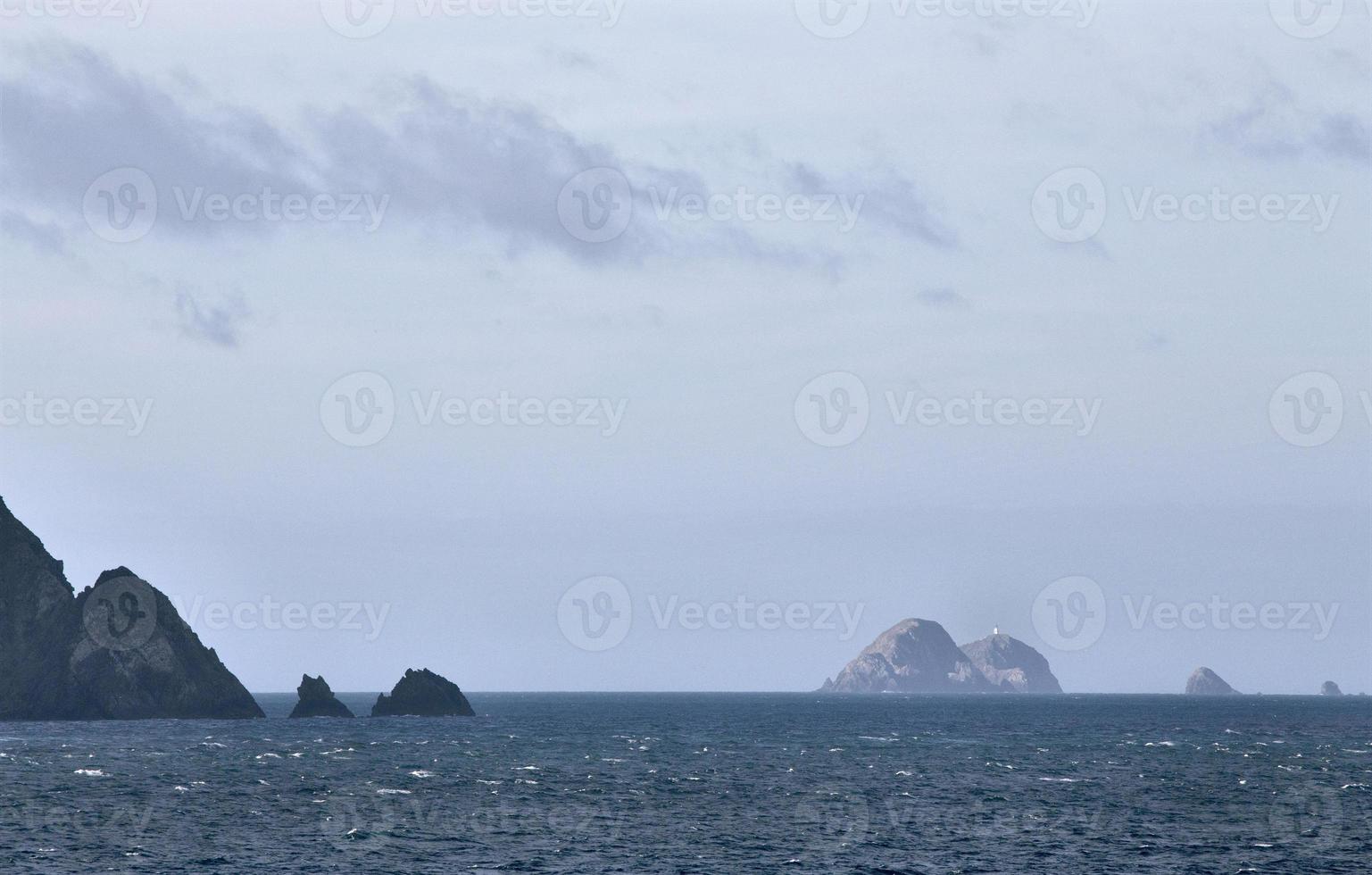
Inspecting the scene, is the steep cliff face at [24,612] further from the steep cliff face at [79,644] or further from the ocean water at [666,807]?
the ocean water at [666,807]

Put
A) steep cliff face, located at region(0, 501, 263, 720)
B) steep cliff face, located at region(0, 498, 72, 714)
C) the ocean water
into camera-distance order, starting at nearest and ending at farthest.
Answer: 1. the ocean water
2. steep cliff face, located at region(0, 498, 72, 714)
3. steep cliff face, located at region(0, 501, 263, 720)

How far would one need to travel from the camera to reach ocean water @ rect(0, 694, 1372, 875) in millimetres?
69688

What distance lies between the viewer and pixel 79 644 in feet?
598

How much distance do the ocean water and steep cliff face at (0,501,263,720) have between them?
105 feet

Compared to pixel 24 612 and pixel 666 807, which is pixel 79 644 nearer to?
pixel 24 612

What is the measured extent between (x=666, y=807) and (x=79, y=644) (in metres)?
118

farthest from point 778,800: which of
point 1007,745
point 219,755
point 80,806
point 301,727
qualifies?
point 301,727

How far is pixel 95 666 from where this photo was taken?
182375 mm

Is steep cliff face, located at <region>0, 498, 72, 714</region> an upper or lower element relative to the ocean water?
upper

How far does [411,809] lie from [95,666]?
111015 mm

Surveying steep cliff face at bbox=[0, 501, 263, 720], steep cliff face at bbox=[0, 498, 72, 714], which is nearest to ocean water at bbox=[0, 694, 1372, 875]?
steep cliff face at bbox=[0, 501, 263, 720]

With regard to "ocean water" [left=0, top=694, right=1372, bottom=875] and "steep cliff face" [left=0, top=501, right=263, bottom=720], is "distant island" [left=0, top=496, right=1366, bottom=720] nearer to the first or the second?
"steep cliff face" [left=0, top=501, right=263, bottom=720]

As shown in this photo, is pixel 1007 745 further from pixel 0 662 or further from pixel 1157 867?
pixel 0 662

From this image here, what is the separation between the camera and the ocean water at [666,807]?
6969 centimetres
